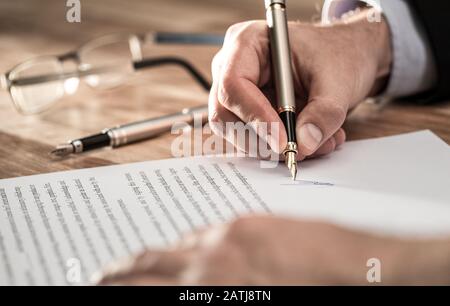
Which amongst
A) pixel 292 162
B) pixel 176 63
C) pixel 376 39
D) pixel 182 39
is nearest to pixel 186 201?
pixel 292 162

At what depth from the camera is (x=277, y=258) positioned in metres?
0.45

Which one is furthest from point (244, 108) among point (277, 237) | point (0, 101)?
point (0, 101)

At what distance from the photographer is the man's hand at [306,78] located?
2.33 ft

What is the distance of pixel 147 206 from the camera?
62 centimetres

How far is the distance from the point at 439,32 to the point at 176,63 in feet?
1.39

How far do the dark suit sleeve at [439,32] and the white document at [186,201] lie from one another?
0.62 ft

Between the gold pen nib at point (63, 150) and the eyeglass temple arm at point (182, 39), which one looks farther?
the eyeglass temple arm at point (182, 39)

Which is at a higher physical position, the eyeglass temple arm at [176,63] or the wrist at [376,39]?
the wrist at [376,39]

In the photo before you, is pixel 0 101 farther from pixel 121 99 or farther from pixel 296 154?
pixel 296 154

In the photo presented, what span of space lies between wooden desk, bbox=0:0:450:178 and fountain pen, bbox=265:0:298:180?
14cm

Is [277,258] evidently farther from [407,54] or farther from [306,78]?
[407,54]

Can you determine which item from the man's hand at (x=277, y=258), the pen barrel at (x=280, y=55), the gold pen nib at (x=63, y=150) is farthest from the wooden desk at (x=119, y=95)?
the man's hand at (x=277, y=258)

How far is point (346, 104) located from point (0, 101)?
531 millimetres

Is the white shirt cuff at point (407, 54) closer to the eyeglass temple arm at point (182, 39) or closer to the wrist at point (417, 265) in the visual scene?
the eyeglass temple arm at point (182, 39)
